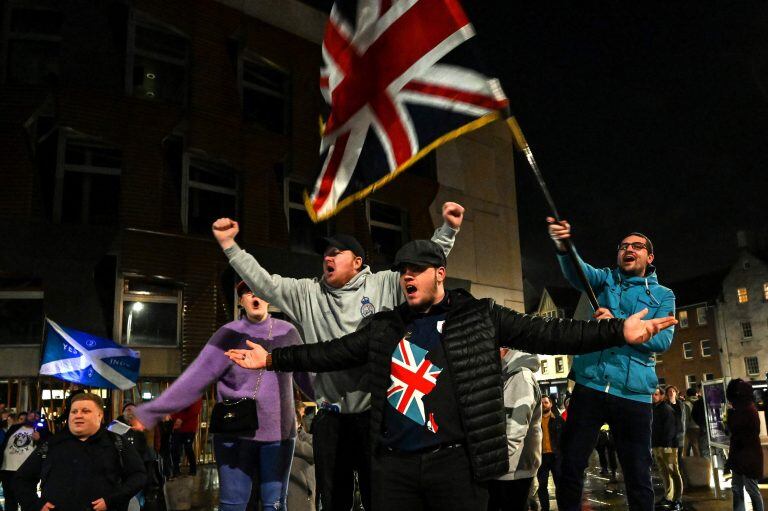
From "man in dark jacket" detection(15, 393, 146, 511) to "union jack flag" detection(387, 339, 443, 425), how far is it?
9.46 feet

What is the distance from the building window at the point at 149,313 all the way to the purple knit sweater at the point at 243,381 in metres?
15.6

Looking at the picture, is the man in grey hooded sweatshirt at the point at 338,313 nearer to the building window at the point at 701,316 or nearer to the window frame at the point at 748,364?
the window frame at the point at 748,364

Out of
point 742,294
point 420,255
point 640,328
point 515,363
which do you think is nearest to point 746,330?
point 742,294

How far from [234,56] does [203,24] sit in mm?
1620

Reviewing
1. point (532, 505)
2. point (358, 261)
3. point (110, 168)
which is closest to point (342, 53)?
point (358, 261)

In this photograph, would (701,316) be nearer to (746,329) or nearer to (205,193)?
(746,329)

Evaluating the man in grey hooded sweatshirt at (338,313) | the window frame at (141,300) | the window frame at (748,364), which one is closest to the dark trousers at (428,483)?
the man in grey hooded sweatshirt at (338,313)

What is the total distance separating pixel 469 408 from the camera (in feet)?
11.8

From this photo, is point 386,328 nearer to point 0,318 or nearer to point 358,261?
point 358,261

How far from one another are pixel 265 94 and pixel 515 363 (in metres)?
20.2

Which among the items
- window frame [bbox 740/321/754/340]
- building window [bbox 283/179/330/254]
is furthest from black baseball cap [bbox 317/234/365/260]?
window frame [bbox 740/321/754/340]

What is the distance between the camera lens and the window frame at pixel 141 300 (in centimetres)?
2000

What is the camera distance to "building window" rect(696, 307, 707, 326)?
62.3m

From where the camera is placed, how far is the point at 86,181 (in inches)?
810
